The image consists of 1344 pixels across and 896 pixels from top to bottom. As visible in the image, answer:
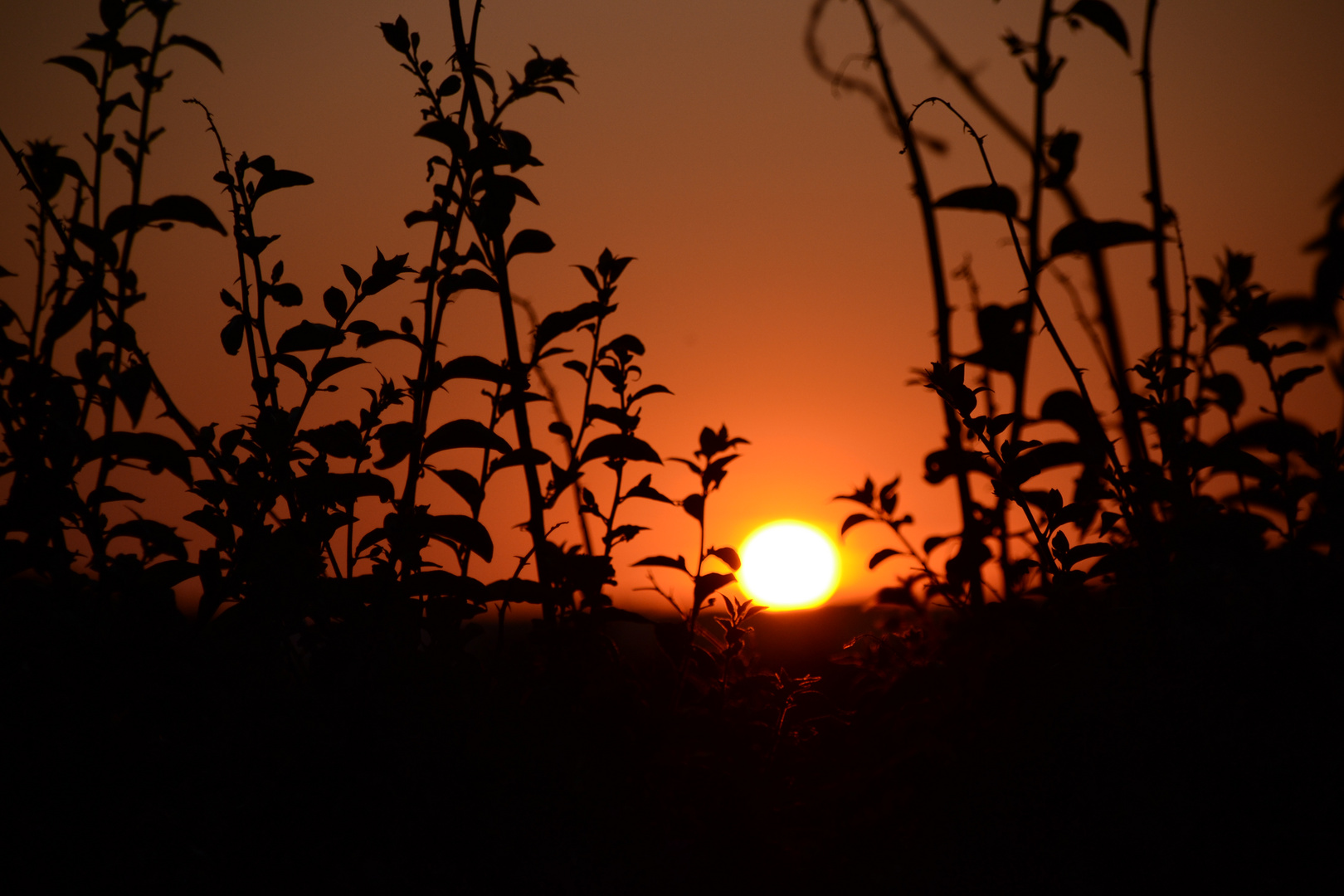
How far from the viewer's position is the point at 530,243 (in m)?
2.36

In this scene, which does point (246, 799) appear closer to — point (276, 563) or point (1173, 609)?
point (276, 563)

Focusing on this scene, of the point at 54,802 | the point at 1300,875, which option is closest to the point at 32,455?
the point at 54,802

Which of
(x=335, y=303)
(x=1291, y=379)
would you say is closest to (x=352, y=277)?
(x=335, y=303)

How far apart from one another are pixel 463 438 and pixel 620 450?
16.1 inches

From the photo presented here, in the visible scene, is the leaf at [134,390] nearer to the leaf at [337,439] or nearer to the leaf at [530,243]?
the leaf at [337,439]

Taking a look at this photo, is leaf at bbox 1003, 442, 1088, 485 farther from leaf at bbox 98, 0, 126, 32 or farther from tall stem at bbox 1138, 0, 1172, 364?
leaf at bbox 98, 0, 126, 32

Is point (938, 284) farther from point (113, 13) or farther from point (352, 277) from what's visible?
point (113, 13)

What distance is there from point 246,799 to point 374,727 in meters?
0.23

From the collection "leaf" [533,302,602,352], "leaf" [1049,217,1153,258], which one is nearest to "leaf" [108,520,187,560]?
"leaf" [533,302,602,352]

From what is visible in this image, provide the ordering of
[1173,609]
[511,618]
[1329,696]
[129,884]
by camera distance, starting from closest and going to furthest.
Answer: [129,884], [1329,696], [1173,609], [511,618]

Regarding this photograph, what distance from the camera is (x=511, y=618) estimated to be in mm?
2455

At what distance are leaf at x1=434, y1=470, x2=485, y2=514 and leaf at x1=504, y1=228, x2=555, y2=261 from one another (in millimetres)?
604

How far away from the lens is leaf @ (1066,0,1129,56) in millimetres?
2580

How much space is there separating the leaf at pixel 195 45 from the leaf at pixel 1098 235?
2.55 meters
